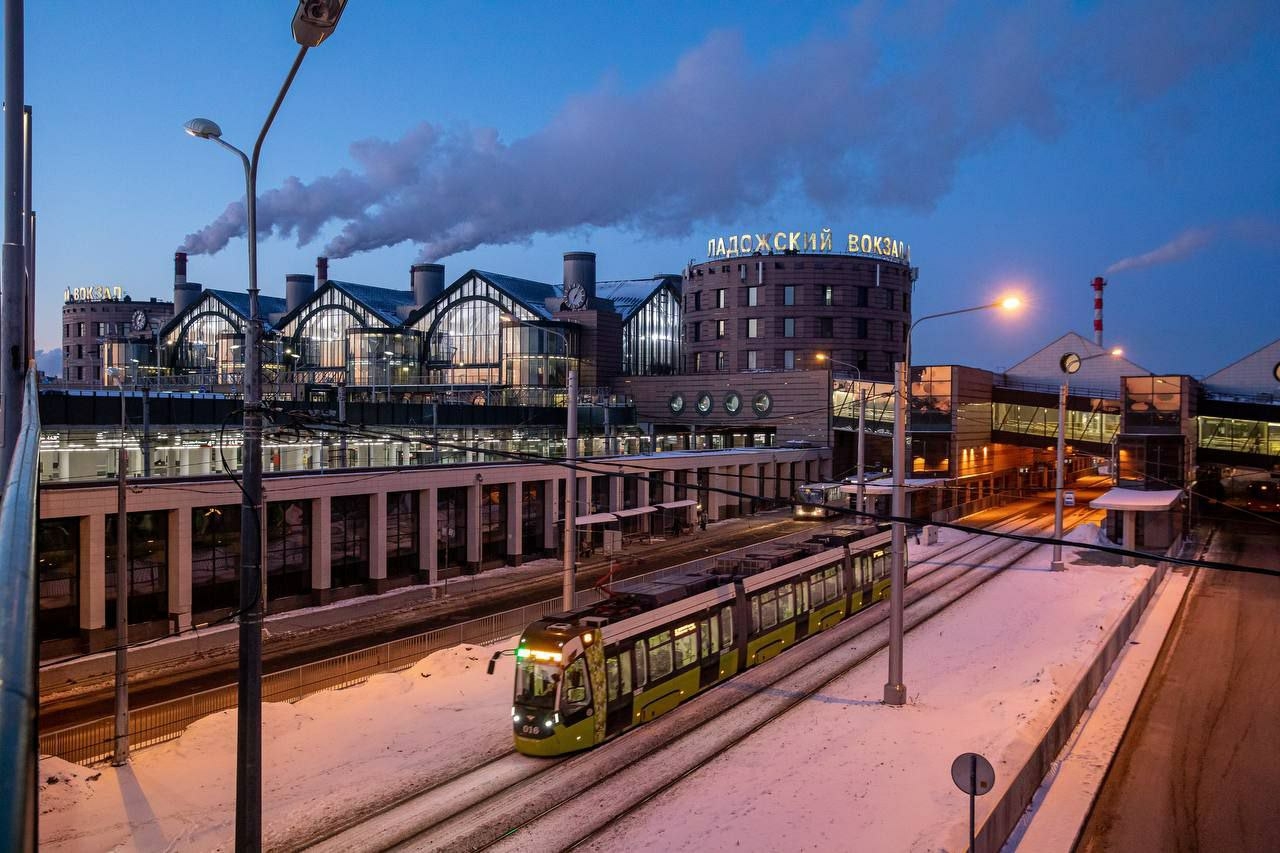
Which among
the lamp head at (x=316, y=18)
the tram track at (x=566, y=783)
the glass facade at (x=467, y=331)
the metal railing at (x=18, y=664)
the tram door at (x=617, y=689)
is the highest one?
the glass facade at (x=467, y=331)

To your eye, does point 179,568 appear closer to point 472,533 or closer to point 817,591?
point 472,533

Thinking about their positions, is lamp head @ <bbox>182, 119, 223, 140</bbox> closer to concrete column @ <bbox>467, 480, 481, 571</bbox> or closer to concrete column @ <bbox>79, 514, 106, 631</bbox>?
concrete column @ <bbox>79, 514, 106, 631</bbox>

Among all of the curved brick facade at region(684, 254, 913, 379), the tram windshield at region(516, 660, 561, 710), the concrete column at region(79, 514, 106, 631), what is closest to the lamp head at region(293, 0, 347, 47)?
the tram windshield at region(516, 660, 561, 710)

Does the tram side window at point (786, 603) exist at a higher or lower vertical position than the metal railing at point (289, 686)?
higher

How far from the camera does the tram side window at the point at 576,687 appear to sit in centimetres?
1800

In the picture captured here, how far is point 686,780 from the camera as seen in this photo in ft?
57.0

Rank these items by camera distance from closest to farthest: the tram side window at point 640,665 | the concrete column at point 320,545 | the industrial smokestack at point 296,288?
the tram side window at point 640,665
the concrete column at point 320,545
the industrial smokestack at point 296,288

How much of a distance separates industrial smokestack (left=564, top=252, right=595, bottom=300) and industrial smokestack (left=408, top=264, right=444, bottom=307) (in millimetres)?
14262

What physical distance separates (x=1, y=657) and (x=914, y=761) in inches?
721

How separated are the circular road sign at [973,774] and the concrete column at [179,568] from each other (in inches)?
979

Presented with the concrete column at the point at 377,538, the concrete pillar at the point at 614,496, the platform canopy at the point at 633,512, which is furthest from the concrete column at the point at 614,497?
the concrete column at the point at 377,538

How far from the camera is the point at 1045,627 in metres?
29.8

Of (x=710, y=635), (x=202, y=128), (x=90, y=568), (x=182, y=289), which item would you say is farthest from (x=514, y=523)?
(x=182, y=289)

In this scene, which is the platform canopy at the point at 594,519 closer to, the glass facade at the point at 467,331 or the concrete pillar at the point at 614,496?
the concrete pillar at the point at 614,496
